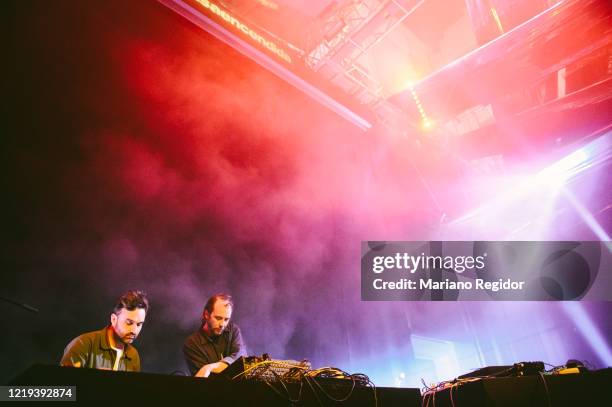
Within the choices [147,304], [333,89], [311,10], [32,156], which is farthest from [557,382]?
[311,10]

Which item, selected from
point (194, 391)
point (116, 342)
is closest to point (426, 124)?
point (116, 342)

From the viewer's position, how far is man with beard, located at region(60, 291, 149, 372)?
204cm

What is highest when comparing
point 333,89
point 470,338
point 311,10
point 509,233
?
point 311,10

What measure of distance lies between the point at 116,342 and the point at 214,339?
596 mm

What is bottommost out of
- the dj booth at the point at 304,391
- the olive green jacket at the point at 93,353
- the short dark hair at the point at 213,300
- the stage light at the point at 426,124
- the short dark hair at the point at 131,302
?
the dj booth at the point at 304,391

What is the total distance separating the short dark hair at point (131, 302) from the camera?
7.55 feet

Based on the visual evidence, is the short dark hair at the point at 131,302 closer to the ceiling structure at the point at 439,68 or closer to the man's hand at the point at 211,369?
the man's hand at the point at 211,369

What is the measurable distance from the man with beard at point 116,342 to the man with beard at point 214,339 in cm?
33

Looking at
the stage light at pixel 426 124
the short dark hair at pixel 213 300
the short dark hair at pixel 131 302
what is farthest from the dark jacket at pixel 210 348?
the stage light at pixel 426 124

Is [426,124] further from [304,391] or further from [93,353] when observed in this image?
[93,353]

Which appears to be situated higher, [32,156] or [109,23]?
[109,23]

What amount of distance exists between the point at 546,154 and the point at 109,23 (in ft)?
13.6

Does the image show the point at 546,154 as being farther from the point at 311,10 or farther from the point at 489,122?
the point at 311,10

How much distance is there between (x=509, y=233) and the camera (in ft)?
14.3
